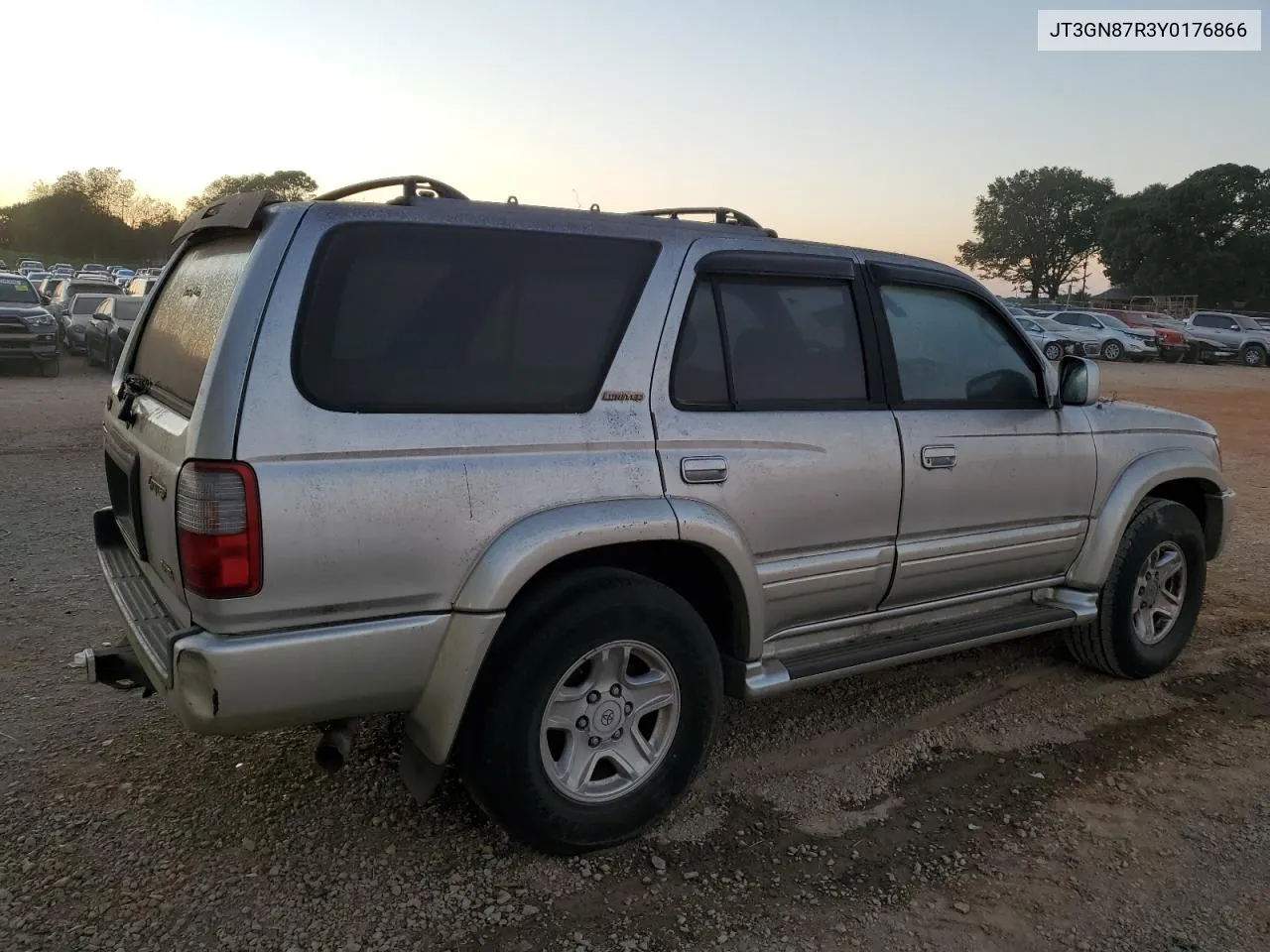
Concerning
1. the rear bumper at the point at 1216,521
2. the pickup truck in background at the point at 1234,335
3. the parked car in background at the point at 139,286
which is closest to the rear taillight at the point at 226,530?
the rear bumper at the point at 1216,521

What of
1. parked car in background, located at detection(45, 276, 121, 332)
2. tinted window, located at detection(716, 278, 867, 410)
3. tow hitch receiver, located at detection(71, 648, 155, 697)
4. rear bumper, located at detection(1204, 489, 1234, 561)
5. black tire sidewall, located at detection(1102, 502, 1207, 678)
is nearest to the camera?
tow hitch receiver, located at detection(71, 648, 155, 697)

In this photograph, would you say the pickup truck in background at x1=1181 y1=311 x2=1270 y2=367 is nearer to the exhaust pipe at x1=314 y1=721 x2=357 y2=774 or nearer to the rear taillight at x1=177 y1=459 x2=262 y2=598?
the exhaust pipe at x1=314 y1=721 x2=357 y2=774

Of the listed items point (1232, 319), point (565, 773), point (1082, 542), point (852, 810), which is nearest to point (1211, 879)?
point (852, 810)

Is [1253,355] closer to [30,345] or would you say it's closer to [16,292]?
[30,345]

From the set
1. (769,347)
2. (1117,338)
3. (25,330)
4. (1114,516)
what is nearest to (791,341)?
(769,347)

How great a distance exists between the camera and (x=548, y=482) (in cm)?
277

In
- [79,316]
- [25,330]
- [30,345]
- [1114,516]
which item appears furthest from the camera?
[79,316]

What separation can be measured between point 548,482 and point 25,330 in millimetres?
17993

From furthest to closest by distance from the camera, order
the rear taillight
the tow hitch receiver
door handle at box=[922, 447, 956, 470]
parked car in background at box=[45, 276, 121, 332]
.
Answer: parked car in background at box=[45, 276, 121, 332] → door handle at box=[922, 447, 956, 470] → the tow hitch receiver → the rear taillight

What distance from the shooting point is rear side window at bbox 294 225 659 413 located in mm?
2574

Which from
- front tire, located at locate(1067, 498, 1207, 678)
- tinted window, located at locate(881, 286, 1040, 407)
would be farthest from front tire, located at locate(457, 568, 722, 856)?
front tire, located at locate(1067, 498, 1207, 678)

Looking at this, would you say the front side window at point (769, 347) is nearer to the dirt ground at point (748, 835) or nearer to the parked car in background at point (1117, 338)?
the dirt ground at point (748, 835)

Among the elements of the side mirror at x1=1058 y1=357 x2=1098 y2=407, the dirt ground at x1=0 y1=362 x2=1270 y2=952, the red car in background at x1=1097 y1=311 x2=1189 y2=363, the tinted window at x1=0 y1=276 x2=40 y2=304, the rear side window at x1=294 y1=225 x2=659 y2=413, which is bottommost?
the dirt ground at x1=0 y1=362 x2=1270 y2=952

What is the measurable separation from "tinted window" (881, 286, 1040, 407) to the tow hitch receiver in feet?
9.10
